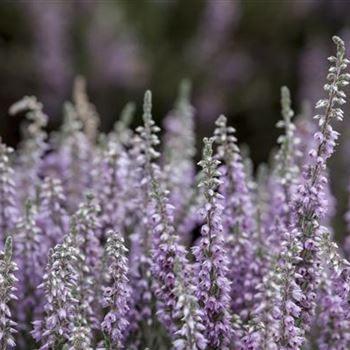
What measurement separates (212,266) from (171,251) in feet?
0.57

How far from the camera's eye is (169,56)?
25.5 feet

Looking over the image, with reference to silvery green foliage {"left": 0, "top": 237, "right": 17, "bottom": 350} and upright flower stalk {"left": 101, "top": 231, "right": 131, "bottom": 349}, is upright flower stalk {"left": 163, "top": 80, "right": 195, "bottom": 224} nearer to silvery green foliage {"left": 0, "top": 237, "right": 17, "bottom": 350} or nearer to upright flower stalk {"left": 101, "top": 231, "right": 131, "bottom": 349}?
upright flower stalk {"left": 101, "top": 231, "right": 131, "bottom": 349}

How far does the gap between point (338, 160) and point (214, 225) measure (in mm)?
3940

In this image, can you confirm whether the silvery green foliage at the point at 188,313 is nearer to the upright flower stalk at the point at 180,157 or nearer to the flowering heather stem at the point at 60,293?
the flowering heather stem at the point at 60,293

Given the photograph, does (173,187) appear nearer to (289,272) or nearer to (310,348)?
(310,348)

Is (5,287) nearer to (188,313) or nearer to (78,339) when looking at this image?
(78,339)

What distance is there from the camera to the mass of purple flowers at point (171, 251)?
2.65 metres

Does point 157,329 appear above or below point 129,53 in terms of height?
below

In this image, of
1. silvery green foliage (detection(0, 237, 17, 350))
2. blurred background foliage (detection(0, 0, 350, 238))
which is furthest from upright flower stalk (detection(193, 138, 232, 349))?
blurred background foliage (detection(0, 0, 350, 238))

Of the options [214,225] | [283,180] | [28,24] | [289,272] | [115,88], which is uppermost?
[28,24]

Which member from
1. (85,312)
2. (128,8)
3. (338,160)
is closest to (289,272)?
(85,312)

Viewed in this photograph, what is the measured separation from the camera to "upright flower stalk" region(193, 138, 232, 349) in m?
2.70

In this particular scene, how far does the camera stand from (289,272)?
2600 mm

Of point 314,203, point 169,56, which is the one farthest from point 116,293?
point 169,56
